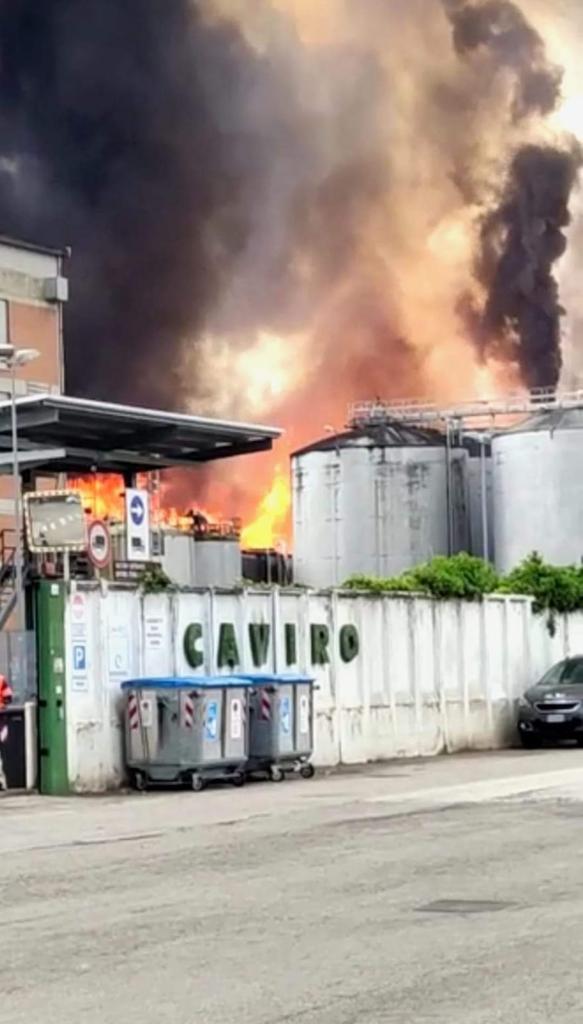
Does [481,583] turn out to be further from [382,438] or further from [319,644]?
[382,438]

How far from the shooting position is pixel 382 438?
6256cm

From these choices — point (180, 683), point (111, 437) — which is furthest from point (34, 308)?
point (180, 683)

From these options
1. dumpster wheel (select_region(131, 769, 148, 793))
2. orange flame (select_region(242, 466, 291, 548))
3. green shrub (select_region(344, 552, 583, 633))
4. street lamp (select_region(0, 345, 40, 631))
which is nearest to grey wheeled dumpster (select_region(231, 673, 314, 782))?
dumpster wheel (select_region(131, 769, 148, 793))

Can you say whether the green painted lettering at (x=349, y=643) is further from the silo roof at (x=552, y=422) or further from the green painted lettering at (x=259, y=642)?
the silo roof at (x=552, y=422)

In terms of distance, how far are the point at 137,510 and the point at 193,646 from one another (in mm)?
2057

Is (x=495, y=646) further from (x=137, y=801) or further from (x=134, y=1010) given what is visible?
(x=134, y=1010)

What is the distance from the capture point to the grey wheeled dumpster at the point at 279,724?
78.9ft

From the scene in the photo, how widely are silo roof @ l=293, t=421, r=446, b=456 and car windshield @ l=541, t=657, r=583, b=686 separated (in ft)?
97.6

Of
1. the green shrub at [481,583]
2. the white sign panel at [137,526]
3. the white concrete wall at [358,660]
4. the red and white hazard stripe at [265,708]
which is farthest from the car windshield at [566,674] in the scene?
the white sign panel at [137,526]

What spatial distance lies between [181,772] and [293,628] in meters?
4.85

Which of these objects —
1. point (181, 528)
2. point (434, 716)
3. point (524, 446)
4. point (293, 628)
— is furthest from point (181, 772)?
point (181, 528)

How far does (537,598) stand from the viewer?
3497 cm

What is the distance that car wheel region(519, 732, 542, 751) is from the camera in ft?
105

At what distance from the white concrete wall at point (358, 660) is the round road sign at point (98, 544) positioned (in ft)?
1.73
